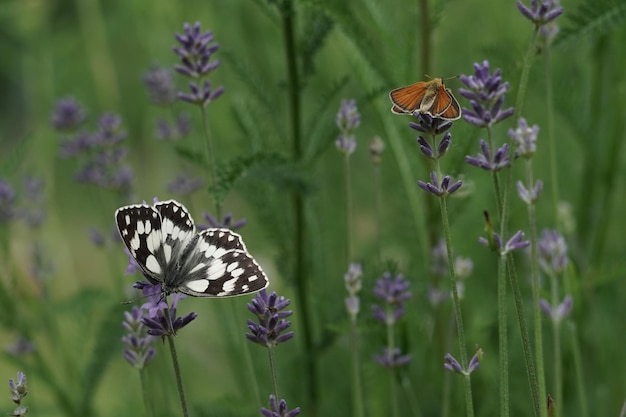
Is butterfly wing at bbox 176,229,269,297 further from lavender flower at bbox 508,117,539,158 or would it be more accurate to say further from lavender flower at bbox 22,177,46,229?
lavender flower at bbox 22,177,46,229

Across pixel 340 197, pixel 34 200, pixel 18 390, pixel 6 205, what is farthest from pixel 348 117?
pixel 340 197

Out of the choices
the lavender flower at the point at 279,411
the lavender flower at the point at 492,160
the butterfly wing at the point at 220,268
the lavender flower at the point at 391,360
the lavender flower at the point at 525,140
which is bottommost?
the lavender flower at the point at 391,360

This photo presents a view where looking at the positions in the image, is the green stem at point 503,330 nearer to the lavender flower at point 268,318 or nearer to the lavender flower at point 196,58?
the lavender flower at point 268,318

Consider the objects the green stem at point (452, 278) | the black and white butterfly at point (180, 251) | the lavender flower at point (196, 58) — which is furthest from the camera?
the lavender flower at point (196, 58)

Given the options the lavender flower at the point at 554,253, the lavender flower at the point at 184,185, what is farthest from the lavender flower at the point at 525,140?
the lavender flower at the point at 184,185

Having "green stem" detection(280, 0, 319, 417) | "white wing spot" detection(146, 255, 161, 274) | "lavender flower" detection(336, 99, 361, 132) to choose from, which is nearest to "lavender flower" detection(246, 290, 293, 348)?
"white wing spot" detection(146, 255, 161, 274)

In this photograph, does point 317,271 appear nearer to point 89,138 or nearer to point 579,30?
point 89,138

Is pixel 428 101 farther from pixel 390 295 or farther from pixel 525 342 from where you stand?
pixel 390 295

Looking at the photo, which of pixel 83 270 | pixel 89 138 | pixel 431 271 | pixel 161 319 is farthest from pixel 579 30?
pixel 83 270
